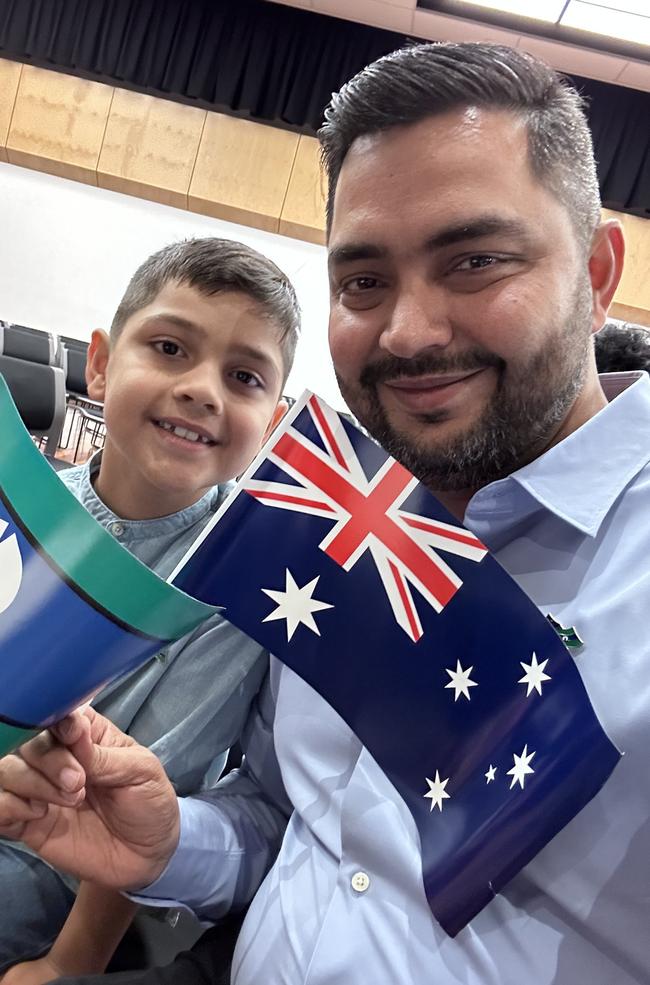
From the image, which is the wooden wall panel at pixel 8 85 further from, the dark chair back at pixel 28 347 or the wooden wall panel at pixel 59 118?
the dark chair back at pixel 28 347

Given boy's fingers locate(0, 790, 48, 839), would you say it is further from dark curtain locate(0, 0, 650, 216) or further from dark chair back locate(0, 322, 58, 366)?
dark curtain locate(0, 0, 650, 216)

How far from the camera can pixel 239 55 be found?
541 centimetres

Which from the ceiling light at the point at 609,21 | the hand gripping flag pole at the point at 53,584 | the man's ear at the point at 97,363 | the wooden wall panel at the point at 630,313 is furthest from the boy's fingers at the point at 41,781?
the wooden wall panel at the point at 630,313

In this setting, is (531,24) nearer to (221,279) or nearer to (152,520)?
(221,279)

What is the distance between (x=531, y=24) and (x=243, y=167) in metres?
2.28

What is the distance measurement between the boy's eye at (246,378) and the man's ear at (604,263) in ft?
1.46

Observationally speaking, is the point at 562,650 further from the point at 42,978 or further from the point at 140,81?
the point at 140,81

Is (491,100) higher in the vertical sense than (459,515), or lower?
higher

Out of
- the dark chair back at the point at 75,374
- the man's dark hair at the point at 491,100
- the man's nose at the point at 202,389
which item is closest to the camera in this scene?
the man's dark hair at the point at 491,100

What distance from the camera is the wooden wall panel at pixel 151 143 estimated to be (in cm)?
577

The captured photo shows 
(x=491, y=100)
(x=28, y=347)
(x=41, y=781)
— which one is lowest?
(x=28, y=347)

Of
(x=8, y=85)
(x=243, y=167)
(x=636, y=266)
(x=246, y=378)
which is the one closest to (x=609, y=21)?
(x=636, y=266)

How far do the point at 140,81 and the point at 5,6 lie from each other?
105 cm

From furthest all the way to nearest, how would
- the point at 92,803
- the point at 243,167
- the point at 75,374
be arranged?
the point at 243,167 < the point at 75,374 < the point at 92,803
